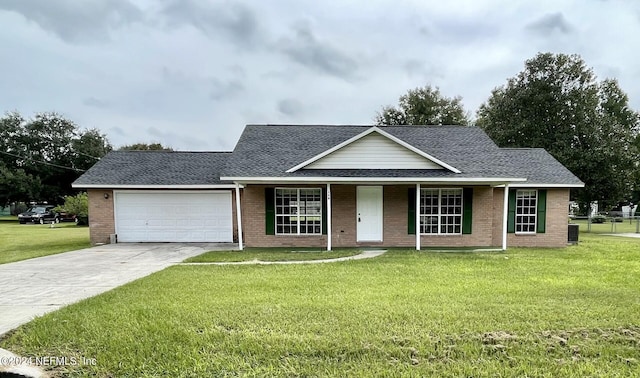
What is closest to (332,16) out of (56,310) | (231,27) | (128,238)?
(231,27)

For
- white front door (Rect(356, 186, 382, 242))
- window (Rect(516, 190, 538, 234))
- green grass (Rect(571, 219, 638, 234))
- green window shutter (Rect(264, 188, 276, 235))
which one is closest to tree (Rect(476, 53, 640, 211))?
green grass (Rect(571, 219, 638, 234))

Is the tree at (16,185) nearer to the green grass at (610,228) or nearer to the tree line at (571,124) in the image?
the tree line at (571,124)

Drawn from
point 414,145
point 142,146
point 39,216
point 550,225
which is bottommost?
point 39,216

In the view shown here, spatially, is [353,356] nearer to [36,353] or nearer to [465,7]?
[36,353]

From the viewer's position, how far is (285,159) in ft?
42.1

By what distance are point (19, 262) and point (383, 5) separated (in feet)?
50.2

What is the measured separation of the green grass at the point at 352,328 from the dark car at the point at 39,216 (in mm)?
29905

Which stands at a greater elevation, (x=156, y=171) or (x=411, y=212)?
(x=156, y=171)

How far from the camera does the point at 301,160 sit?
1270cm

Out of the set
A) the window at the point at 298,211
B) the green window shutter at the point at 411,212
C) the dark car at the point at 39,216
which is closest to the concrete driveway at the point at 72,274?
the window at the point at 298,211

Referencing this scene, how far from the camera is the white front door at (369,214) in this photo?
41.4 ft

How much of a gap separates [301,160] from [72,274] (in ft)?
25.1

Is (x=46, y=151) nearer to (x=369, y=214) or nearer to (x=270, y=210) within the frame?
(x=270, y=210)

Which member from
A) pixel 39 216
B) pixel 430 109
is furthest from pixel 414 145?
pixel 39 216
